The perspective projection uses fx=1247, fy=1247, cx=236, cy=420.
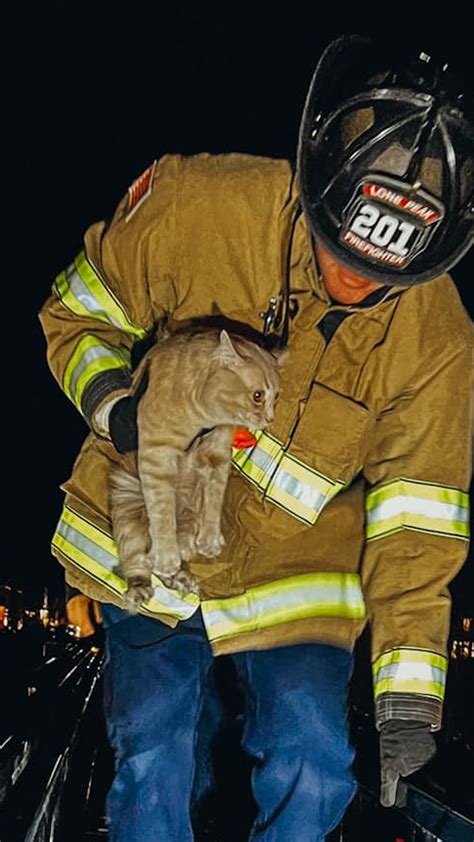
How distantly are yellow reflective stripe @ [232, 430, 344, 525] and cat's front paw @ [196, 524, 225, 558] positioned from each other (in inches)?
7.6

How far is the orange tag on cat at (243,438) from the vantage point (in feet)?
12.5

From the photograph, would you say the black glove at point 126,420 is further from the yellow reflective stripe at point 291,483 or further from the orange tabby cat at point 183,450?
the yellow reflective stripe at point 291,483

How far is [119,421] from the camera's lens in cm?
377

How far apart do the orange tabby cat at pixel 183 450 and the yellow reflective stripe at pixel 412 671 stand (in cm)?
64

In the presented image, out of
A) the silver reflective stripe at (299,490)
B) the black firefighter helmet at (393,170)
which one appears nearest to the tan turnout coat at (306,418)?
the silver reflective stripe at (299,490)

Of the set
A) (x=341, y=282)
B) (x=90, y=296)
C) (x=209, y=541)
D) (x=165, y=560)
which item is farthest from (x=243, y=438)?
(x=90, y=296)

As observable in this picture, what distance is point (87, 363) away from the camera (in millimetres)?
3875

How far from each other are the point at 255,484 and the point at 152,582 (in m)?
0.44

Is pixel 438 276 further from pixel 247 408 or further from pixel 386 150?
pixel 247 408

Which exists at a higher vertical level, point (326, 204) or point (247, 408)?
point (326, 204)

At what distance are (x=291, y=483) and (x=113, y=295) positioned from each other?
2.69ft

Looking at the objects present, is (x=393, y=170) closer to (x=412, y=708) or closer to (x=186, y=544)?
(x=186, y=544)

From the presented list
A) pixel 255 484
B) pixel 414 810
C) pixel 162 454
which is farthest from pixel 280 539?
pixel 414 810

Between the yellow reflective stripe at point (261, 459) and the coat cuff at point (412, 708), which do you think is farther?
the yellow reflective stripe at point (261, 459)
